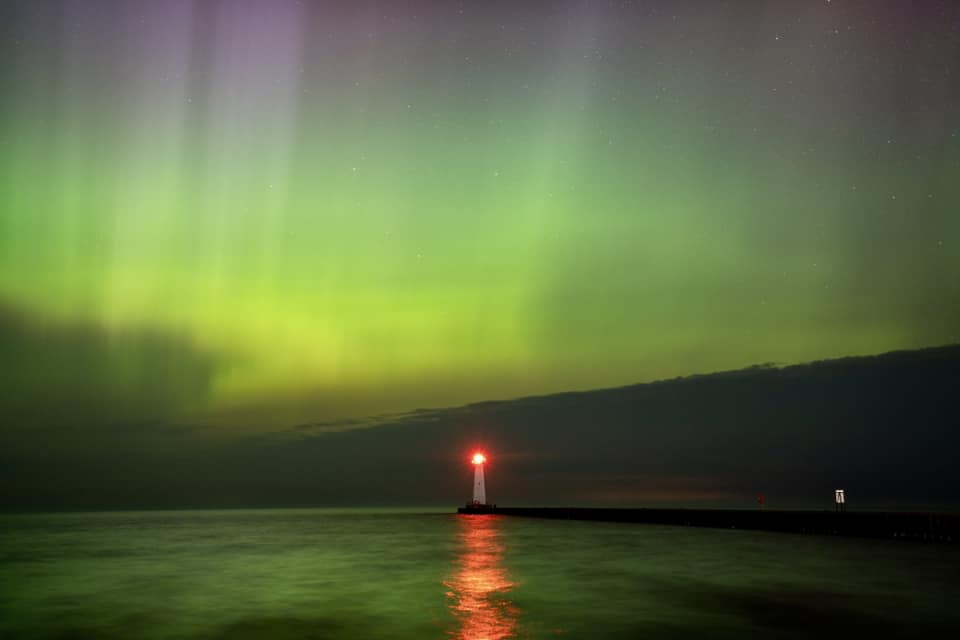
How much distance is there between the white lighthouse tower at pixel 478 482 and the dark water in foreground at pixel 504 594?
71235 millimetres

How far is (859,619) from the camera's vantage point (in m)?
25.1

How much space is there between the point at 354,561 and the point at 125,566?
598 inches

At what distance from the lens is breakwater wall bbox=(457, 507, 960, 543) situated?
56125 millimetres

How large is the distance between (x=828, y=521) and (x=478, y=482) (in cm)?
7477

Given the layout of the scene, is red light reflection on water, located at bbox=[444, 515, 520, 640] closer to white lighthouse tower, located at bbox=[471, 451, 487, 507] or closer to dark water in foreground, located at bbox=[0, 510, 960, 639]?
dark water in foreground, located at bbox=[0, 510, 960, 639]

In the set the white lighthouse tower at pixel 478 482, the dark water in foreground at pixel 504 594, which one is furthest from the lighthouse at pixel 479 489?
the dark water in foreground at pixel 504 594

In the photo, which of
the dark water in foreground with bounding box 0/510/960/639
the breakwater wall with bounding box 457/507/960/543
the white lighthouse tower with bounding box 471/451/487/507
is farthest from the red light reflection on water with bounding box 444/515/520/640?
the white lighthouse tower with bounding box 471/451/487/507

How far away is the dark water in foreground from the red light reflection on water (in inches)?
3.2

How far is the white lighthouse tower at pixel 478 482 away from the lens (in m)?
130

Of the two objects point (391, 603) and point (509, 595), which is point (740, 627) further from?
point (391, 603)

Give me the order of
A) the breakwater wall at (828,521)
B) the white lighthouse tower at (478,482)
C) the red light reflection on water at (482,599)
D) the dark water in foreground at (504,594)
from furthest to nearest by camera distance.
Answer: the white lighthouse tower at (478,482), the breakwater wall at (828,521), the dark water in foreground at (504,594), the red light reflection on water at (482,599)

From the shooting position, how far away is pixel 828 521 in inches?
2687

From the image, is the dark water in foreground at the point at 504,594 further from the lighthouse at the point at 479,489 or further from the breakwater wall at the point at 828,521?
the lighthouse at the point at 479,489

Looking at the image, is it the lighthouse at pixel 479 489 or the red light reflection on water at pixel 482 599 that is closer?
the red light reflection on water at pixel 482 599
